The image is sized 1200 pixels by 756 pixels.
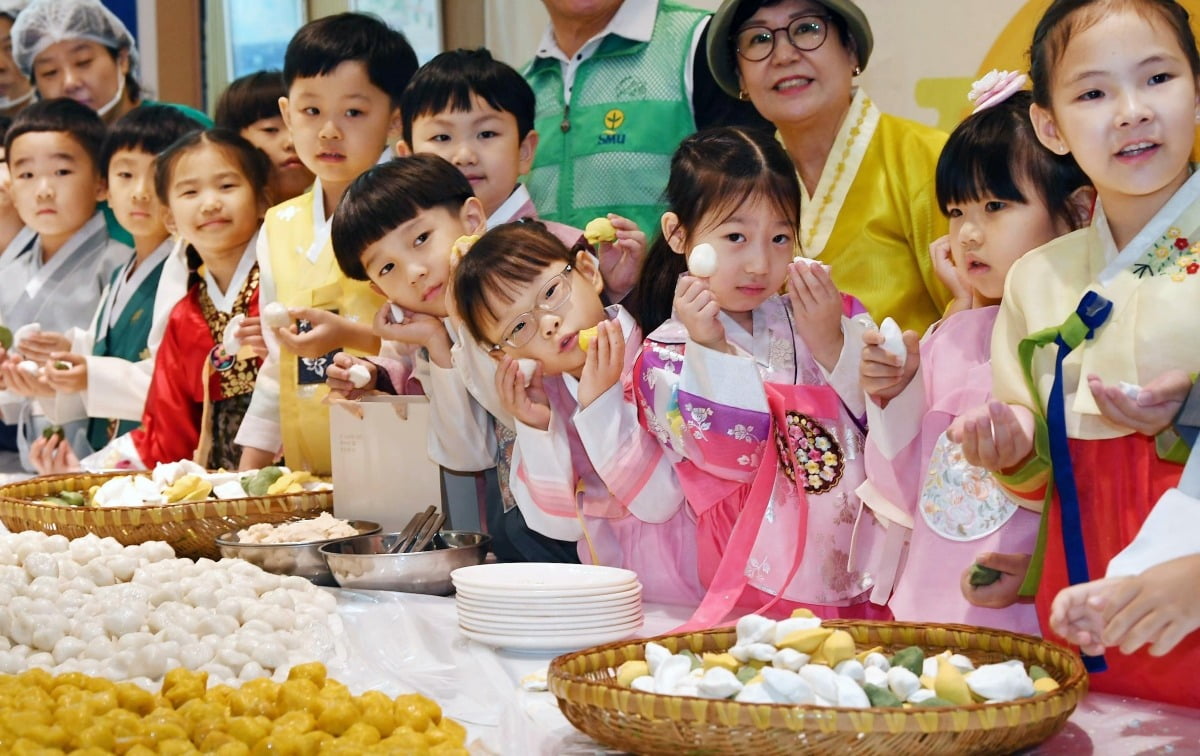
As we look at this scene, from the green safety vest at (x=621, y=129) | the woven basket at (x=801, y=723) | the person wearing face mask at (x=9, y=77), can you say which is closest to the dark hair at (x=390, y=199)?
the green safety vest at (x=621, y=129)

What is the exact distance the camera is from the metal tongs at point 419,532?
2.17 m

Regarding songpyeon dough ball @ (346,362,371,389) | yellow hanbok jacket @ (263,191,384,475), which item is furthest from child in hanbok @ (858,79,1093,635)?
yellow hanbok jacket @ (263,191,384,475)

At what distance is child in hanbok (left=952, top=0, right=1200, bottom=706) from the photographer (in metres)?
1.37

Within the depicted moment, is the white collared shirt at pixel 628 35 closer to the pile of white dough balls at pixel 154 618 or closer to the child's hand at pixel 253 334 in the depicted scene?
the child's hand at pixel 253 334

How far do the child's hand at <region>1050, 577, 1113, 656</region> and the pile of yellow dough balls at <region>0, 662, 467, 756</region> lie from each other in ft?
1.84

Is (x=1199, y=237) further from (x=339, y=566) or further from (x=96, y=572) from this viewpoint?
(x=96, y=572)

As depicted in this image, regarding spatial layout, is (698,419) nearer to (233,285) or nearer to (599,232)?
(599,232)

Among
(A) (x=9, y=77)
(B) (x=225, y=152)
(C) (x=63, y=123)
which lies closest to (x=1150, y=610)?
(B) (x=225, y=152)

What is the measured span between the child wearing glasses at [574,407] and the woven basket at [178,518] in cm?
54

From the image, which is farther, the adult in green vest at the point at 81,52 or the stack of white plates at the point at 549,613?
the adult in green vest at the point at 81,52

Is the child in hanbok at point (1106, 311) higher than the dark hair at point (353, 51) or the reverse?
the reverse

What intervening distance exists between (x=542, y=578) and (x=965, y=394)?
61cm

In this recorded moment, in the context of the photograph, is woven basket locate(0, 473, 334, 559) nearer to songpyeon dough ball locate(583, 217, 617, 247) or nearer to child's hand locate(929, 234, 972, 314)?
songpyeon dough ball locate(583, 217, 617, 247)

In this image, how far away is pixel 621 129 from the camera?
2.87 m
